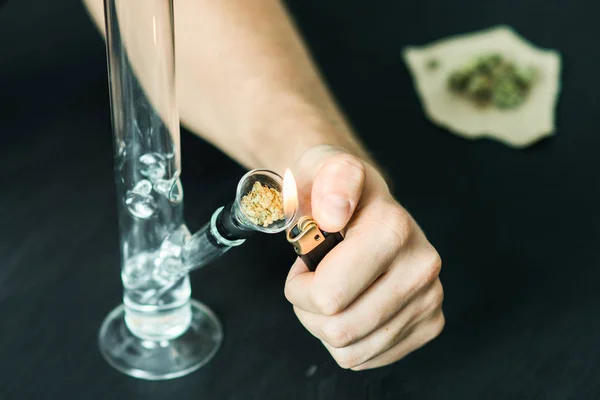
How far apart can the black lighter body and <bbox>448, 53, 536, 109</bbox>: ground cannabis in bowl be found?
1.74 ft

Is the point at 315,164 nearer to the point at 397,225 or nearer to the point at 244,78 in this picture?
the point at 397,225

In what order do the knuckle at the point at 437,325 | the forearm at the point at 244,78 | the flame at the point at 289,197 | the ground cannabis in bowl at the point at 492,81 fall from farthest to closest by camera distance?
the ground cannabis in bowl at the point at 492,81
the forearm at the point at 244,78
the knuckle at the point at 437,325
the flame at the point at 289,197

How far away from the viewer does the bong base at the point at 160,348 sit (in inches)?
30.0

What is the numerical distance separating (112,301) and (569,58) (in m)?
0.77

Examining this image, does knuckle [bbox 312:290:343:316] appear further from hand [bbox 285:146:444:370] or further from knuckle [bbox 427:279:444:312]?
knuckle [bbox 427:279:444:312]

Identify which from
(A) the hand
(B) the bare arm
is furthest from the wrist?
(A) the hand

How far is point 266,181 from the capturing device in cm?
63

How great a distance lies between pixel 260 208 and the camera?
0.62 m

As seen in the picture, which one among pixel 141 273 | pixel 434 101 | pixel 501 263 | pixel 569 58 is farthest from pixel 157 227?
pixel 569 58

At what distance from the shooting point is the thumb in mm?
637

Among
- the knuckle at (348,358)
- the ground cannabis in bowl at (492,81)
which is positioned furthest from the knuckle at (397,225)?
the ground cannabis in bowl at (492,81)

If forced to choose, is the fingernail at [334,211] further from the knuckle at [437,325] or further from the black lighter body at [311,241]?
the knuckle at [437,325]

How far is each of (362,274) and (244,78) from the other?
373 mm

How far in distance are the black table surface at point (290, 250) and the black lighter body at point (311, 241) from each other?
Result: 16cm
